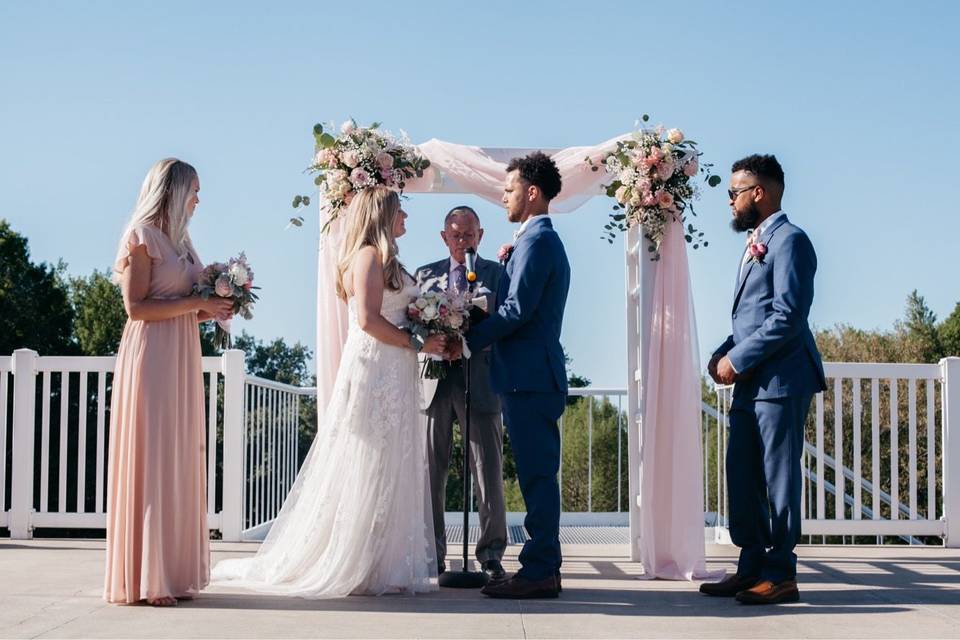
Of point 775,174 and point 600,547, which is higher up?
point 775,174

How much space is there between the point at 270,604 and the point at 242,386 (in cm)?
276

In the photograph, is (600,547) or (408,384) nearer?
(408,384)

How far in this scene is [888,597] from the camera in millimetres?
4512

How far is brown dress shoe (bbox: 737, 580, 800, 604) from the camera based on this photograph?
4176mm

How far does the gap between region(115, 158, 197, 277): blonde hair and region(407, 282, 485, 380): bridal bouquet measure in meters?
0.97

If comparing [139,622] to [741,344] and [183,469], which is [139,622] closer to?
[183,469]

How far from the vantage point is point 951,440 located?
6.61 meters

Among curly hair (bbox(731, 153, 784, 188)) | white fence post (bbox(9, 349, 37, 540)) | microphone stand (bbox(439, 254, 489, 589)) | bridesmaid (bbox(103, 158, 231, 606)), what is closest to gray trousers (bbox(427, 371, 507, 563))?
microphone stand (bbox(439, 254, 489, 589))

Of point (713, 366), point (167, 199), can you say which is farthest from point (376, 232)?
point (713, 366)

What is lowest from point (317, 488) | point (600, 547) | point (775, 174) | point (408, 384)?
point (600, 547)

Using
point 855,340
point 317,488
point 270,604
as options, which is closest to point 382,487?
point 317,488

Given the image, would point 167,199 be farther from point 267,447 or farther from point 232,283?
point 267,447

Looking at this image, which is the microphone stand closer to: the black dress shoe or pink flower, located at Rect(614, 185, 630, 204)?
the black dress shoe

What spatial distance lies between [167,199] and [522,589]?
2.09m
